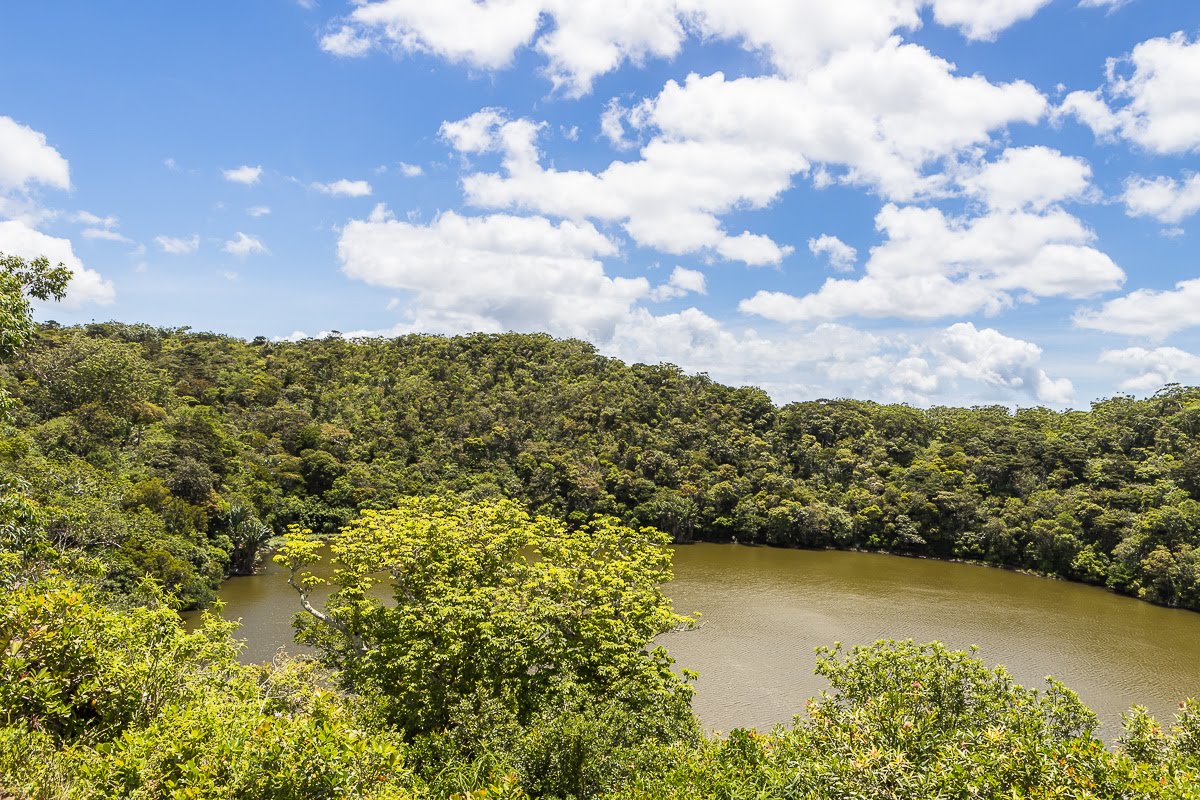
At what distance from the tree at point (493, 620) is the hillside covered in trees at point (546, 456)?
1401cm

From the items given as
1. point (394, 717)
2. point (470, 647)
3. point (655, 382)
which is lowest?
point (394, 717)

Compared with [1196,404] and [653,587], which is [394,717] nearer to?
[653,587]

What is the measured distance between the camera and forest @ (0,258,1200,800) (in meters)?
5.35

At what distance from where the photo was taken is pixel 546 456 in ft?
A: 171

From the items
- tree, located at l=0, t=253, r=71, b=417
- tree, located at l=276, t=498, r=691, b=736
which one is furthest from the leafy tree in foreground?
tree, located at l=0, t=253, r=71, b=417

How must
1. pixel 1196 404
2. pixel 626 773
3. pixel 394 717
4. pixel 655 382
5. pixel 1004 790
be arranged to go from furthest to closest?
pixel 655 382 → pixel 1196 404 → pixel 394 717 → pixel 626 773 → pixel 1004 790

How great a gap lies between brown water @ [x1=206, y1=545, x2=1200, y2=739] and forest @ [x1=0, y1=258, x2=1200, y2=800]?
1832 mm

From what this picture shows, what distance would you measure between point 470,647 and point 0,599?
7236 mm

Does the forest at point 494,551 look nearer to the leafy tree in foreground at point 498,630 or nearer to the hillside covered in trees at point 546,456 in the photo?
the leafy tree in foreground at point 498,630

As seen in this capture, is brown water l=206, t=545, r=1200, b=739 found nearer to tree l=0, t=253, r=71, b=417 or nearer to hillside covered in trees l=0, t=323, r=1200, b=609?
hillside covered in trees l=0, t=323, r=1200, b=609

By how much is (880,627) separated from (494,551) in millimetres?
21426

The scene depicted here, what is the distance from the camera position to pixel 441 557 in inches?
524

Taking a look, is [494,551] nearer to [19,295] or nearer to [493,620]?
[493,620]

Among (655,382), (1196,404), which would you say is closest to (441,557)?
(655,382)
